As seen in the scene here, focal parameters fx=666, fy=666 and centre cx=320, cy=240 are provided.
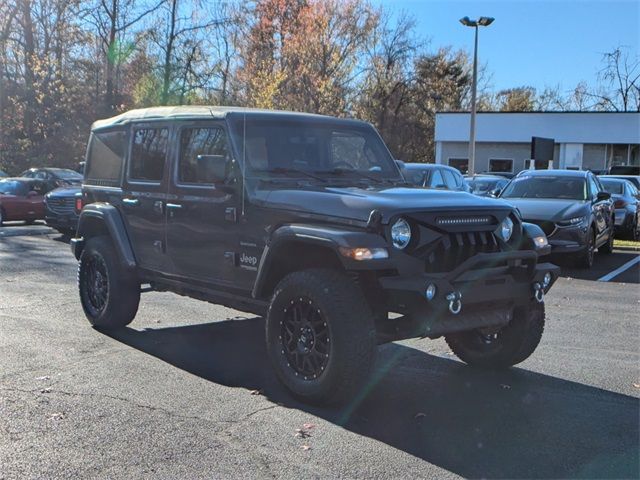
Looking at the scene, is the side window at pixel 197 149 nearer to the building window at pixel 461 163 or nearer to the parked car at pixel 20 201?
the parked car at pixel 20 201

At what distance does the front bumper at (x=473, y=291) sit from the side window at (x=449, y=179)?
31.2ft

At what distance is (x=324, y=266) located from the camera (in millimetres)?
4863

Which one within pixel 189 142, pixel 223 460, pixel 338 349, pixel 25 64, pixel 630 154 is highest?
pixel 25 64

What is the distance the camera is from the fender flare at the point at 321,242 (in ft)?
14.2

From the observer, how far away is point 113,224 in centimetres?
675

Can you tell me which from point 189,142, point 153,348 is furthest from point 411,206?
point 153,348

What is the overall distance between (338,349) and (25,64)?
37.0m

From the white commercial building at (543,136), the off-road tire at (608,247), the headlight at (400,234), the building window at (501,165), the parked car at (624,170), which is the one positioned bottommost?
the off-road tire at (608,247)

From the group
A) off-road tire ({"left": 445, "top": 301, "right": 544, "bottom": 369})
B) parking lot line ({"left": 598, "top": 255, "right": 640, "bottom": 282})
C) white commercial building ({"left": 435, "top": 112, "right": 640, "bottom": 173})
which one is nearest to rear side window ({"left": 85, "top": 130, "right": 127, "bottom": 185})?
off-road tire ({"left": 445, "top": 301, "right": 544, "bottom": 369})

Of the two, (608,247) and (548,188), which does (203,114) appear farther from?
(608,247)

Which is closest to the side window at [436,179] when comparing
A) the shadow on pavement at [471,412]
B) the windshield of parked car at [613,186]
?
the windshield of parked car at [613,186]

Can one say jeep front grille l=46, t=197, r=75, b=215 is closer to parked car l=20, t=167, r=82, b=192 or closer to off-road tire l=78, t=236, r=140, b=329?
parked car l=20, t=167, r=82, b=192

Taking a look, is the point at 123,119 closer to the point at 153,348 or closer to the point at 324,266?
the point at 153,348

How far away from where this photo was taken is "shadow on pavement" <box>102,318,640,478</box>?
12.7 ft
